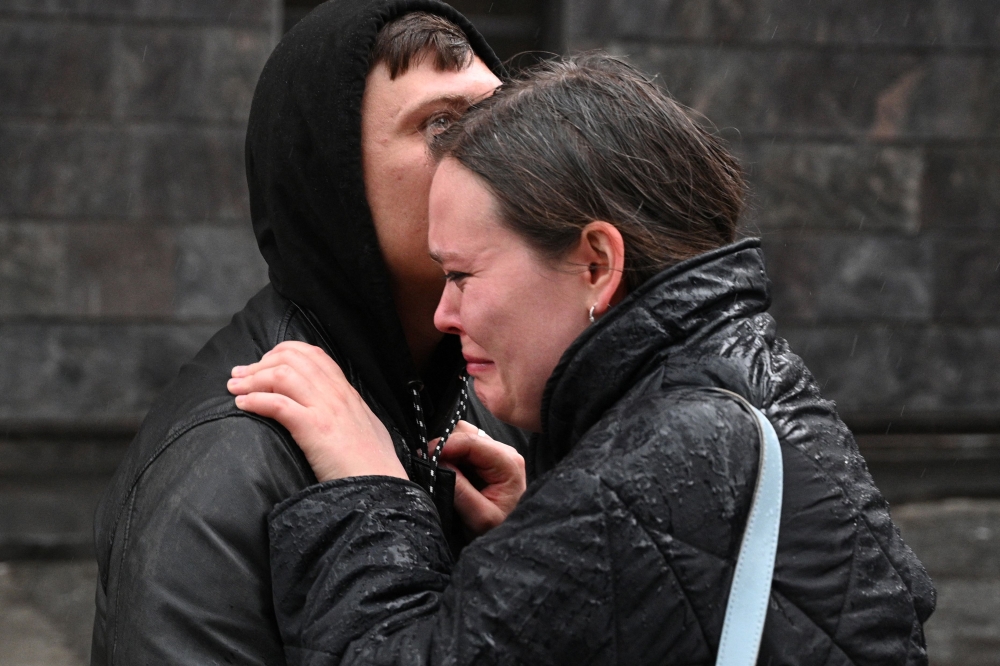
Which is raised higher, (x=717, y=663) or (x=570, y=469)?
(x=570, y=469)

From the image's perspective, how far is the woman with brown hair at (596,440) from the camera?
1.32 metres

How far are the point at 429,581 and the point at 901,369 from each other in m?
5.20

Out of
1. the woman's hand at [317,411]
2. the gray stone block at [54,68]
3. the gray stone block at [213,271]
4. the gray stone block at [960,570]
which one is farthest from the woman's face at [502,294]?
the gray stone block at [54,68]

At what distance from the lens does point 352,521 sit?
1.56 meters

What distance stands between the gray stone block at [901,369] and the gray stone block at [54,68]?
3665 mm

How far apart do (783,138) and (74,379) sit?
3766mm

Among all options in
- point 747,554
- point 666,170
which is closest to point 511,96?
point 666,170

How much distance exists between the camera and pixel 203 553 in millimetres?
1572

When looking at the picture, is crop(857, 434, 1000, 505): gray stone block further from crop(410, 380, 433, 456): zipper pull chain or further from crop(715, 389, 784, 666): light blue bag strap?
crop(715, 389, 784, 666): light blue bag strap

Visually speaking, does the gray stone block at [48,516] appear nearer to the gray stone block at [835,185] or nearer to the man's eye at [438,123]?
the gray stone block at [835,185]

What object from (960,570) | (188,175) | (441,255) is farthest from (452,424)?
(960,570)

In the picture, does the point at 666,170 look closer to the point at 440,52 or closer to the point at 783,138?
the point at 440,52

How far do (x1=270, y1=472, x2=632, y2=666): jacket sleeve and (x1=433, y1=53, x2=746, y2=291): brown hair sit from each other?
39 centimetres

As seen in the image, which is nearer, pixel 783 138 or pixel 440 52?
pixel 440 52
